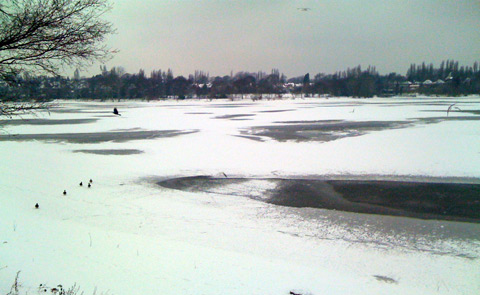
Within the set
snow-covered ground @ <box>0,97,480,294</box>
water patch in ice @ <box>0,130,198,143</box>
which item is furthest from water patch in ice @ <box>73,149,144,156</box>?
water patch in ice @ <box>0,130,198,143</box>

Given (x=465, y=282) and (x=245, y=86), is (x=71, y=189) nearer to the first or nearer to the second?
(x=465, y=282)

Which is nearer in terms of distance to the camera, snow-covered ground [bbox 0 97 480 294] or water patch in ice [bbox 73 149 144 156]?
snow-covered ground [bbox 0 97 480 294]

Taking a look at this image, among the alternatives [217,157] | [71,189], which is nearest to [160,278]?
[71,189]

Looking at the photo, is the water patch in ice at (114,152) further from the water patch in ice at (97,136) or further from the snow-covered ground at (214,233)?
the water patch in ice at (97,136)

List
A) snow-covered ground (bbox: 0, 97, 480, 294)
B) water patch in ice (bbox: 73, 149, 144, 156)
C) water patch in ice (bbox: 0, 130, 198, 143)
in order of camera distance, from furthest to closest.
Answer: water patch in ice (bbox: 0, 130, 198, 143) → water patch in ice (bbox: 73, 149, 144, 156) → snow-covered ground (bbox: 0, 97, 480, 294)

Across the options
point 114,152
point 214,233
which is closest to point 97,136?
point 114,152

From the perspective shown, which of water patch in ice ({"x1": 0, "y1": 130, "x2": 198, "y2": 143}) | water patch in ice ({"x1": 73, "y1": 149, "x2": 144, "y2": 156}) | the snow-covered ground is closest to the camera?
the snow-covered ground

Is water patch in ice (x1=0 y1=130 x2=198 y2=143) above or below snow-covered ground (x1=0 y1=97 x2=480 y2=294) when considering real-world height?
above

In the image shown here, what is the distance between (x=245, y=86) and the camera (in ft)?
466

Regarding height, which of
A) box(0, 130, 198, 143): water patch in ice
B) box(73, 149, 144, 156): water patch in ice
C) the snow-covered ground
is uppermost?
box(0, 130, 198, 143): water patch in ice

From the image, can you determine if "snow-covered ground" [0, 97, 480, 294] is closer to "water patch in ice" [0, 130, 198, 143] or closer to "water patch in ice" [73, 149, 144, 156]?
"water patch in ice" [73, 149, 144, 156]

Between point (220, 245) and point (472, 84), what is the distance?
150026 millimetres

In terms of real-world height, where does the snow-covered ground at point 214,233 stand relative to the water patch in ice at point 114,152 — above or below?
below

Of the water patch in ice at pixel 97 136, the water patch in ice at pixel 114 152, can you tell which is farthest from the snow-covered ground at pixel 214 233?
the water patch in ice at pixel 97 136
